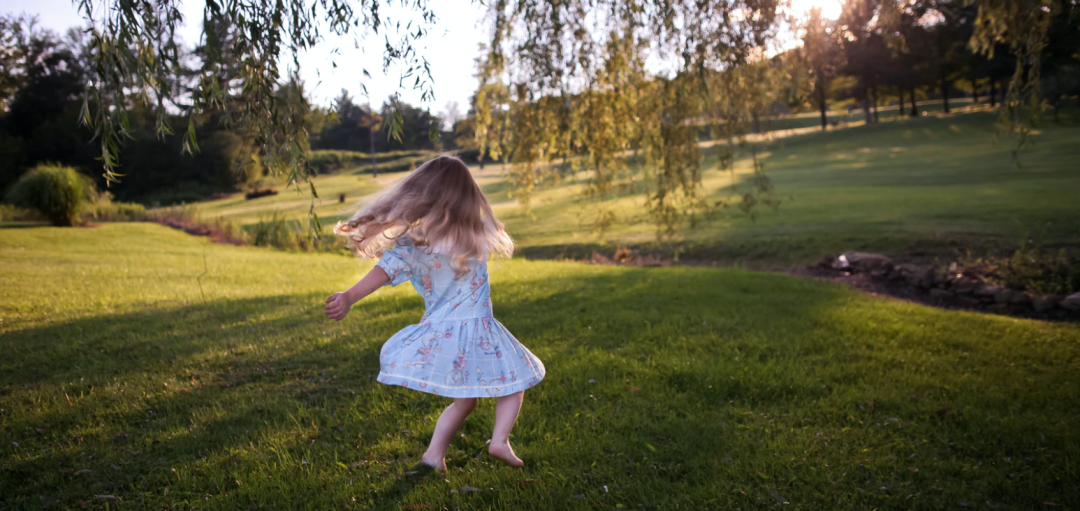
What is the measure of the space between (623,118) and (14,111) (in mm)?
51079

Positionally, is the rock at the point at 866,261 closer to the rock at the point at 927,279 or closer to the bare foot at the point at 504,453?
the rock at the point at 927,279

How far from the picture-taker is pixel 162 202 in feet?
141

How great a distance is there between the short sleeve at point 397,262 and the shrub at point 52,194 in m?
18.7

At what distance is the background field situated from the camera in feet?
39.2

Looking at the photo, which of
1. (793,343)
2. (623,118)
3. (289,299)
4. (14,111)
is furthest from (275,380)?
(14,111)

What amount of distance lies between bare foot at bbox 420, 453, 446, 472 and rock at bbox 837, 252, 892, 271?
31.8ft

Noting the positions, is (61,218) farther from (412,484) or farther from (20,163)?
(20,163)

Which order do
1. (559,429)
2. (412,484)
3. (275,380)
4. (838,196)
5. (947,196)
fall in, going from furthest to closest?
(838,196), (947,196), (275,380), (559,429), (412,484)

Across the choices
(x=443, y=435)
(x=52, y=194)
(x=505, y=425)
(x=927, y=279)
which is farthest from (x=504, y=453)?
(x=52, y=194)

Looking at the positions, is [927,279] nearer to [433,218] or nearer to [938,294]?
[938,294]

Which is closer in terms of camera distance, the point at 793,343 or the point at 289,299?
the point at 793,343

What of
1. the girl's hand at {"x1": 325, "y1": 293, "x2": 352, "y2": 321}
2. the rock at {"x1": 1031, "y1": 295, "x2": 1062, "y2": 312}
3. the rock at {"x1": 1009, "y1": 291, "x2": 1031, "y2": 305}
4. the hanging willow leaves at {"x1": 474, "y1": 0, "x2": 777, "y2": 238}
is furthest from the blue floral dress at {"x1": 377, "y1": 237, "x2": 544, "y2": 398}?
the rock at {"x1": 1009, "y1": 291, "x2": 1031, "y2": 305}

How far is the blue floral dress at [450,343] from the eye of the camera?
2877mm

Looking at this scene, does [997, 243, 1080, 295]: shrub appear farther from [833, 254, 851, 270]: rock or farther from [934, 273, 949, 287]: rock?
[833, 254, 851, 270]: rock
